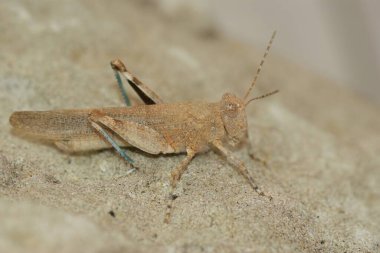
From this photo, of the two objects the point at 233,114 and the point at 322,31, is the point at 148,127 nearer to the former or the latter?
the point at 233,114

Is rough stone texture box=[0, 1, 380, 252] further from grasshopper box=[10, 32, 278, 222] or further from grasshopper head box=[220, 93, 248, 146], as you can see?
grasshopper head box=[220, 93, 248, 146]

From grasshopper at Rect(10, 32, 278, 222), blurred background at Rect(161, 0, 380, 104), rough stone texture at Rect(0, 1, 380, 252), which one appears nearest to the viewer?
rough stone texture at Rect(0, 1, 380, 252)

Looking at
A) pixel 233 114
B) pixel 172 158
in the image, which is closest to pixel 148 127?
pixel 172 158

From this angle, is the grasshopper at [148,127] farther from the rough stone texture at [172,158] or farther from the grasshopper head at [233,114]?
the rough stone texture at [172,158]

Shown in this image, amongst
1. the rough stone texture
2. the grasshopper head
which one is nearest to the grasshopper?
the grasshopper head

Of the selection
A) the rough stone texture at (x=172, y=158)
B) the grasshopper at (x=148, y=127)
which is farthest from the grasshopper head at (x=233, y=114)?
the rough stone texture at (x=172, y=158)
